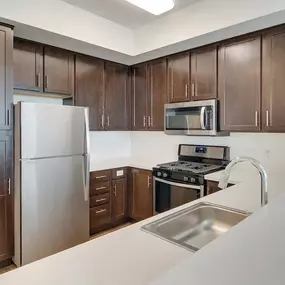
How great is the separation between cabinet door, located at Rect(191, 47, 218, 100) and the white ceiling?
0.58m

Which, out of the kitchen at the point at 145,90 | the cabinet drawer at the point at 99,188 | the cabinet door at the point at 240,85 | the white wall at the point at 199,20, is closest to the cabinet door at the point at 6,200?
the kitchen at the point at 145,90

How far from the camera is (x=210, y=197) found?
175 cm

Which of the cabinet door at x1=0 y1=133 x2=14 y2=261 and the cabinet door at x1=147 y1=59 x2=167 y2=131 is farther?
the cabinet door at x1=147 y1=59 x2=167 y2=131

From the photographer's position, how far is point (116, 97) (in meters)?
3.83

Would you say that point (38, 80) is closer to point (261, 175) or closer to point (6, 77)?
point (6, 77)

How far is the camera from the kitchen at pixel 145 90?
8.21 ft

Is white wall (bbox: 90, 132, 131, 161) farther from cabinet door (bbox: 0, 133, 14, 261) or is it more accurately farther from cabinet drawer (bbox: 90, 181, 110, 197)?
cabinet door (bbox: 0, 133, 14, 261)

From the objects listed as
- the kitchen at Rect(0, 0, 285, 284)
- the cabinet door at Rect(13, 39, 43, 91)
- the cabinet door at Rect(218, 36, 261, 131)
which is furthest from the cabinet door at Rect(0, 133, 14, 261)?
the cabinet door at Rect(218, 36, 261, 131)

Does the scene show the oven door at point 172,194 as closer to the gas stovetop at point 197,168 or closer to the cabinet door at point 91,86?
the gas stovetop at point 197,168

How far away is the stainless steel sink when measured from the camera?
1.38 meters

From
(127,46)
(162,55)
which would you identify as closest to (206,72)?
(162,55)

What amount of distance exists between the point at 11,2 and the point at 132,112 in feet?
6.94

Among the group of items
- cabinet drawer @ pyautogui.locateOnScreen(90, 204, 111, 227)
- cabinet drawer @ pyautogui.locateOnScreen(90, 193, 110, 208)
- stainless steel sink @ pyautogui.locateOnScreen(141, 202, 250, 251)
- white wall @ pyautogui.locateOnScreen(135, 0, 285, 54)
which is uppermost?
white wall @ pyautogui.locateOnScreen(135, 0, 285, 54)

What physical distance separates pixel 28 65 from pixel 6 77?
405 mm
